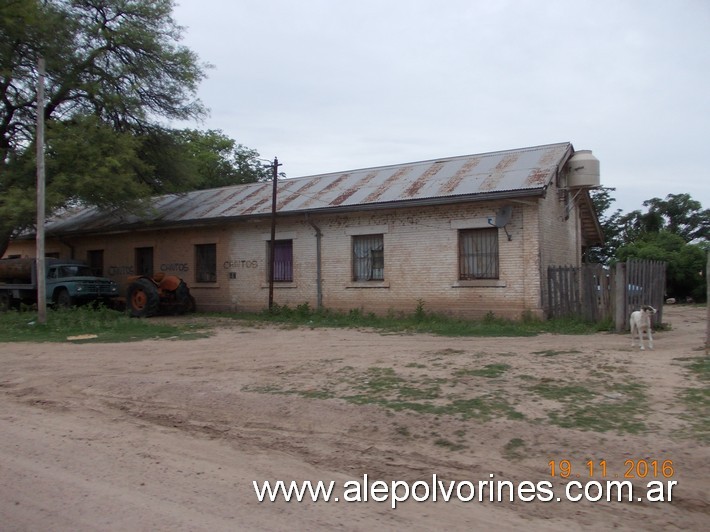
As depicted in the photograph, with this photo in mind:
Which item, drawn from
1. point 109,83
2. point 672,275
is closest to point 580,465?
point 109,83

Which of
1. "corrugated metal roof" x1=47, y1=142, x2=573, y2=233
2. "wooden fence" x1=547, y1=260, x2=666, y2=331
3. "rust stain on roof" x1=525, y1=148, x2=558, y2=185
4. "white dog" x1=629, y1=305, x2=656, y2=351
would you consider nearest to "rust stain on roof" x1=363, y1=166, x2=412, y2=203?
"corrugated metal roof" x1=47, y1=142, x2=573, y2=233

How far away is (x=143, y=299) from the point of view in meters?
→ 21.4

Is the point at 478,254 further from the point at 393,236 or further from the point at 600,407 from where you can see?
the point at 600,407

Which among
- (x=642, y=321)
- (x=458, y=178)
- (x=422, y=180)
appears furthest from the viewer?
(x=422, y=180)

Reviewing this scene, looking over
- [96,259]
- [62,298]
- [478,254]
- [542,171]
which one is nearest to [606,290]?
[478,254]

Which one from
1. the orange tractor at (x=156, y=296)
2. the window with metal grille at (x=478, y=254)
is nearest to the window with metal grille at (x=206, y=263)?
the orange tractor at (x=156, y=296)

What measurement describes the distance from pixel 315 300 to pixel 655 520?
54.6 feet

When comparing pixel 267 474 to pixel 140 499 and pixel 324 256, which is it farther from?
pixel 324 256

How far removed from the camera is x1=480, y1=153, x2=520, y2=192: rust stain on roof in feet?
57.3

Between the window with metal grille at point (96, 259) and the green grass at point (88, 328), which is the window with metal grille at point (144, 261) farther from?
the green grass at point (88, 328)

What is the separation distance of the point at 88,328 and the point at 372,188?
9.81m

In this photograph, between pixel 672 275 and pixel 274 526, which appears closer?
pixel 274 526

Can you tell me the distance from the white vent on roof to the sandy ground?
845cm

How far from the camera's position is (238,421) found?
736 cm
